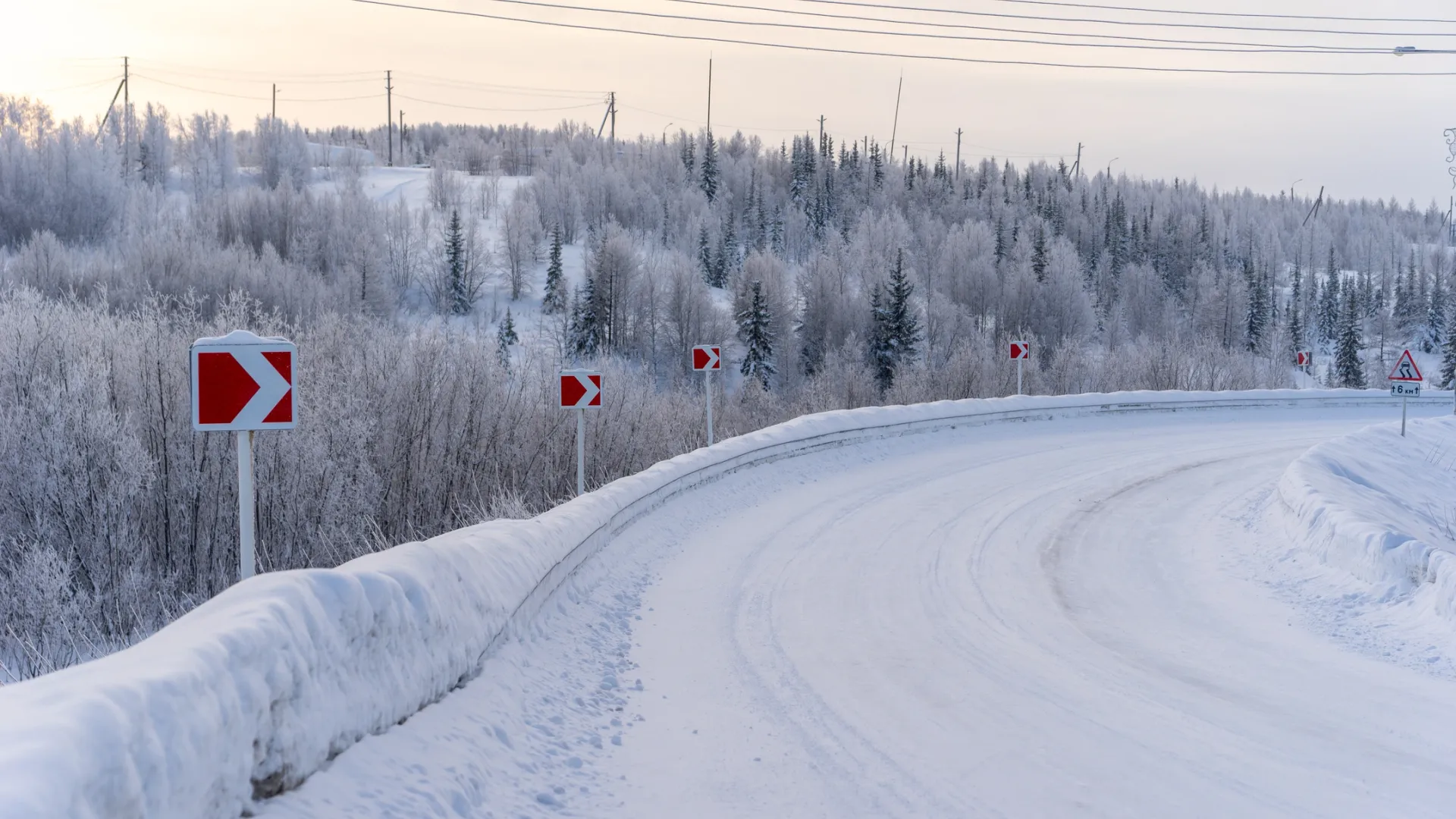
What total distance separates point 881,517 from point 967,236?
92438mm

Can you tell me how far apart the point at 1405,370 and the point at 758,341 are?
50.7m

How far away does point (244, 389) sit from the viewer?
6.07 m

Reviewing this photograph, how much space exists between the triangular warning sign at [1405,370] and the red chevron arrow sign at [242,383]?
21564 millimetres

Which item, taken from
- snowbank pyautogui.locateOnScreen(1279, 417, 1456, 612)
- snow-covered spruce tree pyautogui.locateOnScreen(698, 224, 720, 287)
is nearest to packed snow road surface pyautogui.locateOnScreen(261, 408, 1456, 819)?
snowbank pyautogui.locateOnScreen(1279, 417, 1456, 612)

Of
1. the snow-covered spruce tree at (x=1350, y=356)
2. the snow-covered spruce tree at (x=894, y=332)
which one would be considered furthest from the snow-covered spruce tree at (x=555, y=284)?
the snow-covered spruce tree at (x=1350, y=356)

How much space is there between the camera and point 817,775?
212 inches

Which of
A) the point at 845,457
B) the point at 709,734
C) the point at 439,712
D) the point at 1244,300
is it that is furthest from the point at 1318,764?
the point at 1244,300

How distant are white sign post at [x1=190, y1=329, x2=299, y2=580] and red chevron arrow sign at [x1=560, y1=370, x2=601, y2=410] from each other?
24.0 feet

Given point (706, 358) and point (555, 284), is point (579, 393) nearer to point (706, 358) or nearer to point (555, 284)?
point (706, 358)

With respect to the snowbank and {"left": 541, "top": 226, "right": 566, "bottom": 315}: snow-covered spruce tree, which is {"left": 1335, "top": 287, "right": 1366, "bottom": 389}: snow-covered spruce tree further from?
the snowbank

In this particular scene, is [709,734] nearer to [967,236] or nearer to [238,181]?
[967,236]

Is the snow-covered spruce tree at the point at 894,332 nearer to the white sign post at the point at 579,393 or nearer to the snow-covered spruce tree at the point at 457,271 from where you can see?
the snow-covered spruce tree at the point at 457,271

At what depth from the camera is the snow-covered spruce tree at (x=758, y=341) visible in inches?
2717

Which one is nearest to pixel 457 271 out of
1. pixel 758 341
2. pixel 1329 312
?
pixel 758 341
